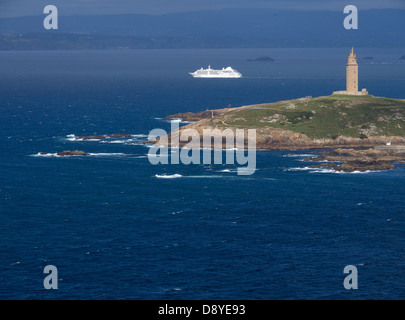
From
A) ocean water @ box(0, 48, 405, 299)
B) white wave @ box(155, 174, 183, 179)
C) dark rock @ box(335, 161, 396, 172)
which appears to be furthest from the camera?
dark rock @ box(335, 161, 396, 172)

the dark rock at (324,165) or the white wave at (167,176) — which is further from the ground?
the dark rock at (324,165)

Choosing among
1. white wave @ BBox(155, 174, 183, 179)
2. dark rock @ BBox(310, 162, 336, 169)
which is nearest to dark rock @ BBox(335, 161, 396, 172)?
dark rock @ BBox(310, 162, 336, 169)

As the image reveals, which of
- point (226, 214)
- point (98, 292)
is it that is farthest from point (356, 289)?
point (226, 214)

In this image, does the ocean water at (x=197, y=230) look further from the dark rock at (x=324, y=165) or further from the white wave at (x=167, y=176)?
the dark rock at (x=324, y=165)

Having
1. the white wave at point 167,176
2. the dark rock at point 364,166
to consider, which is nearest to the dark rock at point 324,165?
the dark rock at point 364,166

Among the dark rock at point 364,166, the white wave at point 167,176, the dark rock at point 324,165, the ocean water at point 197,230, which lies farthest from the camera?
the dark rock at point 324,165

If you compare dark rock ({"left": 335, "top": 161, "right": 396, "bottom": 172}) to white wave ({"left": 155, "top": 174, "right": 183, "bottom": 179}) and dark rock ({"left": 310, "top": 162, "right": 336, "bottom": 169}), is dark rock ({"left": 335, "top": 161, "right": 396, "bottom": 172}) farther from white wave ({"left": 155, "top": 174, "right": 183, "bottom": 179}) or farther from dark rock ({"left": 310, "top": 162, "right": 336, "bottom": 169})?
white wave ({"left": 155, "top": 174, "right": 183, "bottom": 179})

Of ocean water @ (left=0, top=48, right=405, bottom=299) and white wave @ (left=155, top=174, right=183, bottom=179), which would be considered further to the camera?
white wave @ (left=155, top=174, right=183, bottom=179)

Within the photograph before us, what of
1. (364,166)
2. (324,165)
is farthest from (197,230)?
(364,166)

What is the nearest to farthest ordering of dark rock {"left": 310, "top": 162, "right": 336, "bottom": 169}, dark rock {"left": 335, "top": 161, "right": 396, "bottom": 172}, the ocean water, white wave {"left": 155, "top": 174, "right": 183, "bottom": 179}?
the ocean water, white wave {"left": 155, "top": 174, "right": 183, "bottom": 179}, dark rock {"left": 335, "top": 161, "right": 396, "bottom": 172}, dark rock {"left": 310, "top": 162, "right": 336, "bottom": 169}

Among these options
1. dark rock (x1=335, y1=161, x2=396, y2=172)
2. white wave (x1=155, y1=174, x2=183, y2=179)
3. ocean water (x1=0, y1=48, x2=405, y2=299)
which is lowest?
ocean water (x1=0, y1=48, x2=405, y2=299)

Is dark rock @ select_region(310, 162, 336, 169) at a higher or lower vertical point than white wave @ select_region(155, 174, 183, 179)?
higher
